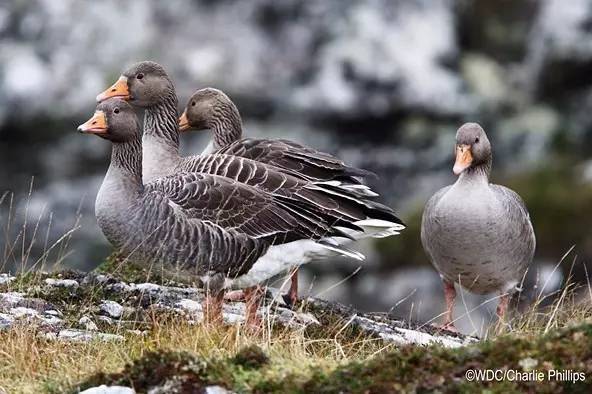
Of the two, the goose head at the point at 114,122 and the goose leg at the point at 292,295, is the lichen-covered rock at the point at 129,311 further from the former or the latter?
the goose head at the point at 114,122

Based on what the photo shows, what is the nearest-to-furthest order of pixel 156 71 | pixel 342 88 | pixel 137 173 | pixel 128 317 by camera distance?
pixel 128 317 < pixel 137 173 < pixel 156 71 < pixel 342 88

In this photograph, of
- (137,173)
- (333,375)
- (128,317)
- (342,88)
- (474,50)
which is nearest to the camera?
(333,375)

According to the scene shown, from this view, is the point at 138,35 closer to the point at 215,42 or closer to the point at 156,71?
the point at 215,42

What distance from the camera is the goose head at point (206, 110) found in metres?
13.9

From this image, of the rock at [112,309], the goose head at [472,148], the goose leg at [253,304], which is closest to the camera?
the goose leg at [253,304]

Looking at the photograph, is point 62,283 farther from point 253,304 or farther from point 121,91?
point 121,91

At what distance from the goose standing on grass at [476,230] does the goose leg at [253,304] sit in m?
1.86

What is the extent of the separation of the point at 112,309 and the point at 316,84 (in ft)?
38.9

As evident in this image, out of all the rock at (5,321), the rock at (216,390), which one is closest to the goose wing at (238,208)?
the rock at (5,321)

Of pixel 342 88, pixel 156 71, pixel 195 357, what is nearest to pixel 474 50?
pixel 342 88

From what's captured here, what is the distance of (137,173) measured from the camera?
11.4 meters

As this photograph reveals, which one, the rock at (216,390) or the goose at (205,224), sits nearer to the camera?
the rock at (216,390)

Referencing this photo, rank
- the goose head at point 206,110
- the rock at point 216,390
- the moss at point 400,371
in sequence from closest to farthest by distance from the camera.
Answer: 1. the moss at point 400,371
2. the rock at point 216,390
3. the goose head at point 206,110

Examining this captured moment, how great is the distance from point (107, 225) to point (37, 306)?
3.13 feet
